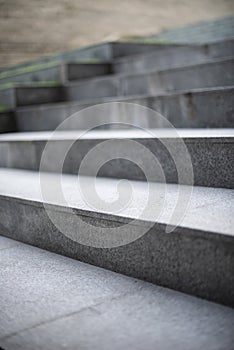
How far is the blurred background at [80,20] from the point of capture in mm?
4277

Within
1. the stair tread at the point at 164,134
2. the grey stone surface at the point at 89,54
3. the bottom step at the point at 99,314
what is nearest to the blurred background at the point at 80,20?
the grey stone surface at the point at 89,54

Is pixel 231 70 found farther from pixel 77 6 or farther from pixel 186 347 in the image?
pixel 77 6

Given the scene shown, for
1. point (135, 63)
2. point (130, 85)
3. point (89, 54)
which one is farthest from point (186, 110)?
point (89, 54)

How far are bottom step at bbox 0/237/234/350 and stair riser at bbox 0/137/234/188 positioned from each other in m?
0.42

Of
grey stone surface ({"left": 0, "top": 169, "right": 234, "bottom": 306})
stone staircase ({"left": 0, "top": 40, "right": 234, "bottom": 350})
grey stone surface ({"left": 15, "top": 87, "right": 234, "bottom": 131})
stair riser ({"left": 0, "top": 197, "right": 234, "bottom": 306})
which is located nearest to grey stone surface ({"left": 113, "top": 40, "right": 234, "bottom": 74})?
stone staircase ({"left": 0, "top": 40, "right": 234, "bottom": 350})

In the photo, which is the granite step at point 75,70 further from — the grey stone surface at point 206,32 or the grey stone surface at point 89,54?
the grey stone surface at point 206,32

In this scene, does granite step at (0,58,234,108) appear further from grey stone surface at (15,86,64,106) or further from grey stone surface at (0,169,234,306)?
grey stone surface at (0,169,234,306)

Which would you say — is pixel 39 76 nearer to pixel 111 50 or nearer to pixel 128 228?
pixel 111 50

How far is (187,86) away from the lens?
2230mm

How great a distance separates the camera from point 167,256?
103 centimetres

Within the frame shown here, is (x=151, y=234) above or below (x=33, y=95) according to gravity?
below

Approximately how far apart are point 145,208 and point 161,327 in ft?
1.07

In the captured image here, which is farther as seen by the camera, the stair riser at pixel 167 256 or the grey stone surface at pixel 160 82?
the grey stone surface at pixel 160 82

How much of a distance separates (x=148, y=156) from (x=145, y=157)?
1 centimetres
